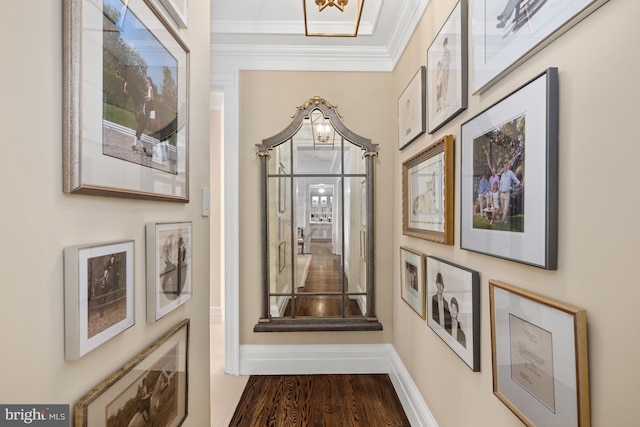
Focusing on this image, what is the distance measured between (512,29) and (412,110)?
1089 millimetres

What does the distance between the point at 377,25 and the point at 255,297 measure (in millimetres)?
2181

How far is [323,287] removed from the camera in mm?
2557

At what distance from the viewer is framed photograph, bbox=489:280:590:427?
0.72 meters

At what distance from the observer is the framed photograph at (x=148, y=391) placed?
75 cm

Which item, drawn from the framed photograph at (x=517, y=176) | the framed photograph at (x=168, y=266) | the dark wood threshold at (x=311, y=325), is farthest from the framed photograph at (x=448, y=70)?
the dark wood threshold at (x=311, y=325)

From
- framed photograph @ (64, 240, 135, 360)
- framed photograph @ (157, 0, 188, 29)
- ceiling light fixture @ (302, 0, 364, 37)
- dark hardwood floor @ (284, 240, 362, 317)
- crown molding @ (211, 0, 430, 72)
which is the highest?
ceiling light fixture @ (302, 0, 364, 37)

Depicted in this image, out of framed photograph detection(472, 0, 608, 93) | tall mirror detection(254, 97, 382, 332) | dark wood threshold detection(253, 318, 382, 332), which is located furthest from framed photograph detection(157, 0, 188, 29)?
dark wood threshold detection(253, 318, 382, 332)

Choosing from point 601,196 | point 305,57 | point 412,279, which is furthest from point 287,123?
point 601,196

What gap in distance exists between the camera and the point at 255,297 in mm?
2525

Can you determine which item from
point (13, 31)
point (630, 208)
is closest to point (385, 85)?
point (630, 208)

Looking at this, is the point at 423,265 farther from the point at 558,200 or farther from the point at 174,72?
the point at 174,72

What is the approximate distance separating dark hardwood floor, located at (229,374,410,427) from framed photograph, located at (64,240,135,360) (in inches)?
59.3

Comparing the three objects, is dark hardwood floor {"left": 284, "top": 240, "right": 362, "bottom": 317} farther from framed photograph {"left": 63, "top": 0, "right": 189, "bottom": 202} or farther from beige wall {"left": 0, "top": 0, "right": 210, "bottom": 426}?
beige wall {"left": 0, "top": 0, "right": 210, "bottom": 426}

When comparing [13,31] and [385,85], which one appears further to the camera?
[385,85]
